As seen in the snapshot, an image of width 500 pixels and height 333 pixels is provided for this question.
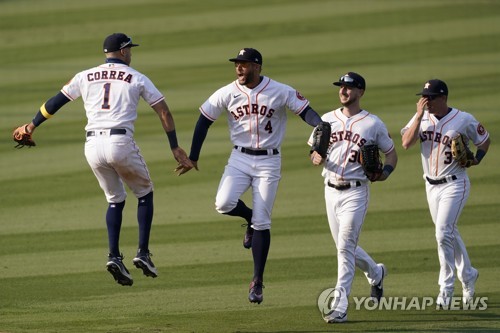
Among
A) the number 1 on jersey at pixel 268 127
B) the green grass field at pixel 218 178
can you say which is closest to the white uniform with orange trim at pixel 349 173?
the number 1 on jersey at pixel 268 127

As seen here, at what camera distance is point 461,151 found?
34.1 ft

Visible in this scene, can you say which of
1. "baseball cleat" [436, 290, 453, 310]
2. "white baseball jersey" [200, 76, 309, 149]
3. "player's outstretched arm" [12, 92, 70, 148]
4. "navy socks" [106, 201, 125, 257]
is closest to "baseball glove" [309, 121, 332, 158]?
"white baseball jersey" [200, 76, 309, 149]

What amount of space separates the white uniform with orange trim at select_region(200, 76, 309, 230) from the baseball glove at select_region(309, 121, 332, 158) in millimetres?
663

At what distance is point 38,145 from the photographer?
59.1 ft

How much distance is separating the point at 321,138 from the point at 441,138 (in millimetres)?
1771

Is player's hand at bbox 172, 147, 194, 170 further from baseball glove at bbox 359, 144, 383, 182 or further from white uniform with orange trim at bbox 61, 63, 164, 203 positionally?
baseball glove at bbox 359, 144, 383, 182

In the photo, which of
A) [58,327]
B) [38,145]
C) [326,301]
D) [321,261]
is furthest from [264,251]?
[38,145]

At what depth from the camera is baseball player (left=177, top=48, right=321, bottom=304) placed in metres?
9.95

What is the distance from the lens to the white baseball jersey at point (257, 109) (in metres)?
9.95

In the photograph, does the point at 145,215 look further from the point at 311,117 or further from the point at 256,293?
the point at 311,117

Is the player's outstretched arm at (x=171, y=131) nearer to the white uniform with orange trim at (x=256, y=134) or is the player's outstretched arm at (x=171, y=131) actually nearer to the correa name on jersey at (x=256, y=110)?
the white uniform with orange trim at (x=256, y=134)

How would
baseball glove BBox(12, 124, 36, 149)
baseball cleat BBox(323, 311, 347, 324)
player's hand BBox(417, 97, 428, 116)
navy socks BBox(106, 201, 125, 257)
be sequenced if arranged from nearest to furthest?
baseball cleat BBox(323, 311, 347, 324), baseball glove BBox(12, 124, 36, 149), navy socks BBox(106, 201, 125, 257), player's hand BBox(417, 97, 428, 116)

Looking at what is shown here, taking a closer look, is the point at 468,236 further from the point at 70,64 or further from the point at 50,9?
the point at 50,9

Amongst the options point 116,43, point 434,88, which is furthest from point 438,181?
point 116,43
